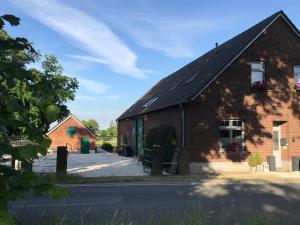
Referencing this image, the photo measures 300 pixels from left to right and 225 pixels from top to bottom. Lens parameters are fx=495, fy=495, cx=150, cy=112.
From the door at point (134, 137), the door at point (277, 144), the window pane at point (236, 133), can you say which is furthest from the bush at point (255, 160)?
the door at point (134, 137)

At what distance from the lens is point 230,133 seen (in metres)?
24.9

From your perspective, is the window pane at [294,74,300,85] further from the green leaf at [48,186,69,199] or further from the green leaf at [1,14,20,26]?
the green leaf at [48,186,69,199]

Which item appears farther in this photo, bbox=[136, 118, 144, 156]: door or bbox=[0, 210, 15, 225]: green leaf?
bbox=[136, 118, 144, 156]: door

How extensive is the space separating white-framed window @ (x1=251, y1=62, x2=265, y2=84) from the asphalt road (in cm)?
895

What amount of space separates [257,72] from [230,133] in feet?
11.7

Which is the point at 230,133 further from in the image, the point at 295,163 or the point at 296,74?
the point at 296,74

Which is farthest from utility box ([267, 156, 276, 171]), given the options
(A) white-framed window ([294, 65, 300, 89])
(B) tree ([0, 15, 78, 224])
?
(B) tree ([0, 15, 78, 224])

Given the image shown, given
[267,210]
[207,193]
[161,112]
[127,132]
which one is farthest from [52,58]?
[267,210]

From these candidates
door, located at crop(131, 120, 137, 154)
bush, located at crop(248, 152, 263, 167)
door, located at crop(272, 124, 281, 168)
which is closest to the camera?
bush, located at crop(248, 152, 263, 167)

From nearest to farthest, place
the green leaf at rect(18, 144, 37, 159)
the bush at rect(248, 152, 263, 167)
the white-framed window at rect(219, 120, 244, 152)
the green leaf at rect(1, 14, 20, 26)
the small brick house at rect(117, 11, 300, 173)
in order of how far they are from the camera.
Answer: the green leaf at rect(18, 144, 37, 159), the green leaf at rect(1, 14, 20, 26), the bush at rect(248, 152, 263, 167), the small brick house at rect(117, 11, 300, 173), the white-framed window at rect(219, 120, 244, 152)

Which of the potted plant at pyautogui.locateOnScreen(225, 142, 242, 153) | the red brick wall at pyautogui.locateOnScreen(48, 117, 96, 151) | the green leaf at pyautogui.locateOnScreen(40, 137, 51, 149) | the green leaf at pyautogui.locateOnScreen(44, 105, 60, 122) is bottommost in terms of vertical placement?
the green leaf at pyautogui.locateOnScreen(40, 137, 51, 149)

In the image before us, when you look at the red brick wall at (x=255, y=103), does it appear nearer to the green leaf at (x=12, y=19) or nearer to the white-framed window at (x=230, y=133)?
the white-framed window at (x=230, y=133)

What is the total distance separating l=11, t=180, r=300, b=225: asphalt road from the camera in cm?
994

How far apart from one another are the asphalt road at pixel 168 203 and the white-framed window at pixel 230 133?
7129 millimetres
